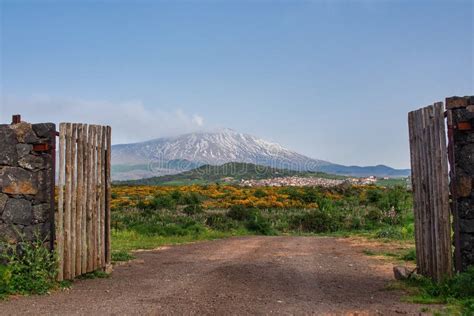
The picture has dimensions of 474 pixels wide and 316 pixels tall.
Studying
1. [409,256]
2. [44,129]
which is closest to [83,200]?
[44,129]

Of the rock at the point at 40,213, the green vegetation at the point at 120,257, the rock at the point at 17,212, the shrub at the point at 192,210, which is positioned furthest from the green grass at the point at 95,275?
the shrub at the point at 192,210

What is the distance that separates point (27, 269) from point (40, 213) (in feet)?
3.51

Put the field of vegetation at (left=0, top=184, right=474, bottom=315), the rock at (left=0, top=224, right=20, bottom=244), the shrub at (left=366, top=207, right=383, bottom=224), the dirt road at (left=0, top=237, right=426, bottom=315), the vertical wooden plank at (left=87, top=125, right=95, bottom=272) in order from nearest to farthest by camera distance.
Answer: the dirt road at (left=0, top=237, right=426, bottom=315)
the field of vegetation at (left=0, top=184, right=474, bottom=315)
the rock at (left=0, top=224, right=20, bottom=244)
the vertical wooden plank at (left=87, top=125, right=95, bottom=272)
the shrub at (left=366, top=207, right=383, bottom=224)

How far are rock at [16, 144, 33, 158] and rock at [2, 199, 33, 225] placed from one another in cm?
88

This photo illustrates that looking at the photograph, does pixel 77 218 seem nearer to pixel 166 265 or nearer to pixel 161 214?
pixel 166 265

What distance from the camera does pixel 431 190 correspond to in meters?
9.59

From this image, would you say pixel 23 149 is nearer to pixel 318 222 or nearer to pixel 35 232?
pixel 35 232

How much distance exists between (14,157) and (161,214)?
684 inches

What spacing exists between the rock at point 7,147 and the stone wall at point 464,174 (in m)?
8.04

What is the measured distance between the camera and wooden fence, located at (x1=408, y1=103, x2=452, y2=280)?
923 cm

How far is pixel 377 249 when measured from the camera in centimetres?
1667

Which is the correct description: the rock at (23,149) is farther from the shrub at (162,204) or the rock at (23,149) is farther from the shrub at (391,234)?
the shrub at (162,204)

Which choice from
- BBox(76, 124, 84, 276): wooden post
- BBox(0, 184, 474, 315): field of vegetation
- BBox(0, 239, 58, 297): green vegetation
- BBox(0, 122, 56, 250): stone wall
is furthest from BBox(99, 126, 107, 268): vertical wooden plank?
BBox(0, 239, 58, 297): green vegetation

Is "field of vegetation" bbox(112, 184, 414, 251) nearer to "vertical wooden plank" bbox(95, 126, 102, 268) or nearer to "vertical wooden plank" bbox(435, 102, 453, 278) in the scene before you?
"vertical wooden plank" bbox(95, 126, 102, 268)
